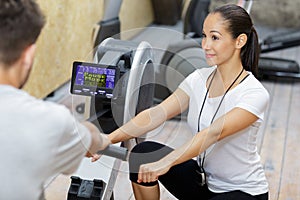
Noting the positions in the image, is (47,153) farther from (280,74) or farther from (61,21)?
(280,74)

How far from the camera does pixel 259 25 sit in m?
5.95

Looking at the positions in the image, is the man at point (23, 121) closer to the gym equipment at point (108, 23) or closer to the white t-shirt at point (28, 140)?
the white t-shirt at point (28, 140)

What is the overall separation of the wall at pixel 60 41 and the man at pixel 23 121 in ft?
6.56

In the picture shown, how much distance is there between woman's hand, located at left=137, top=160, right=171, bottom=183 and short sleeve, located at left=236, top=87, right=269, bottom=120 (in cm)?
30

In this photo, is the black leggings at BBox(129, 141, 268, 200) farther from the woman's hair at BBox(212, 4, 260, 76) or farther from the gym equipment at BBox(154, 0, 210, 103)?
the woman's hair at BBox(212, 4, 260, 76)

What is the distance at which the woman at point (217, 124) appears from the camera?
177cm

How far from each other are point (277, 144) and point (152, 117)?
1.44 m

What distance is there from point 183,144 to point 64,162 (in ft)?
2.36

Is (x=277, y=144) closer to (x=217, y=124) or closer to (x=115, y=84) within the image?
(x=217, y=124)

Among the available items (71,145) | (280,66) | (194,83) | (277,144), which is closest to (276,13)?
(280,66)

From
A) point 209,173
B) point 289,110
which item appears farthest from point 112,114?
point 289,110

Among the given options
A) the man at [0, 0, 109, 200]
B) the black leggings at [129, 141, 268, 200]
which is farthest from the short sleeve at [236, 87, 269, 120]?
the man at [0, 0, 109, 200]

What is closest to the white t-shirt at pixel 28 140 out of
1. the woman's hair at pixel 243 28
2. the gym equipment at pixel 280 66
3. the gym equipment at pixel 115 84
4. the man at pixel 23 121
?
the man at pixel 23 121

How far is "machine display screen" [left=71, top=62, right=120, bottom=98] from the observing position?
179cm
